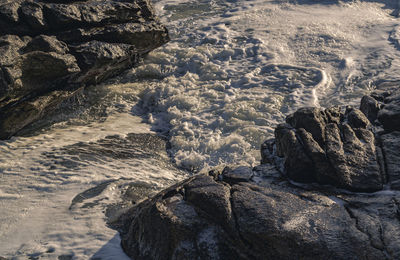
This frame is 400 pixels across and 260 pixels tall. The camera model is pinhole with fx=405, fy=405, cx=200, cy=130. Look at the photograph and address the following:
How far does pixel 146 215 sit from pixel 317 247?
189 centimetres

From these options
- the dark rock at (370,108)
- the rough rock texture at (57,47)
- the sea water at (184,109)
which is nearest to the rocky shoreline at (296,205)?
the dark rock at (370,108)

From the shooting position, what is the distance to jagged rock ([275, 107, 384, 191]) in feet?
15.7

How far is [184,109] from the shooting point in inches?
350

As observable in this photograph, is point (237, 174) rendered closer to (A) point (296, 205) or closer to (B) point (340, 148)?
(A) point (296, 205)

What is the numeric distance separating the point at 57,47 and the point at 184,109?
288cm

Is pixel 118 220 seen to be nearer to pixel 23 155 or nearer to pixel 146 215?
pixel 146 215

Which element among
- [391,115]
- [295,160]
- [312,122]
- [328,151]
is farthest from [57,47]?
[391,115]

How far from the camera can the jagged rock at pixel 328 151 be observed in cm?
478

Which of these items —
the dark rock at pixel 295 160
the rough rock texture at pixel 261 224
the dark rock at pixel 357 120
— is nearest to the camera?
the rough rock texture at pixel 261 224

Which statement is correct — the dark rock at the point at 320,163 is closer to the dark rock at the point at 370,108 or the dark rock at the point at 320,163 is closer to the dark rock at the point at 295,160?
the dark rock at the point at 295,160

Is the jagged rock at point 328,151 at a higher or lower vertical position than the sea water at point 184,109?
higher

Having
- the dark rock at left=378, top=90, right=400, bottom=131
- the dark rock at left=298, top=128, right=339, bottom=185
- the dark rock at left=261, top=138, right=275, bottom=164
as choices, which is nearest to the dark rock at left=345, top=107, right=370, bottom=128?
the dark rock at left=378, top=90, right=400, bottom=131

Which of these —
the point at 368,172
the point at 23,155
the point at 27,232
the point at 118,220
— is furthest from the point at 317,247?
the point at 23,155

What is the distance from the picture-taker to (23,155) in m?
6.80
